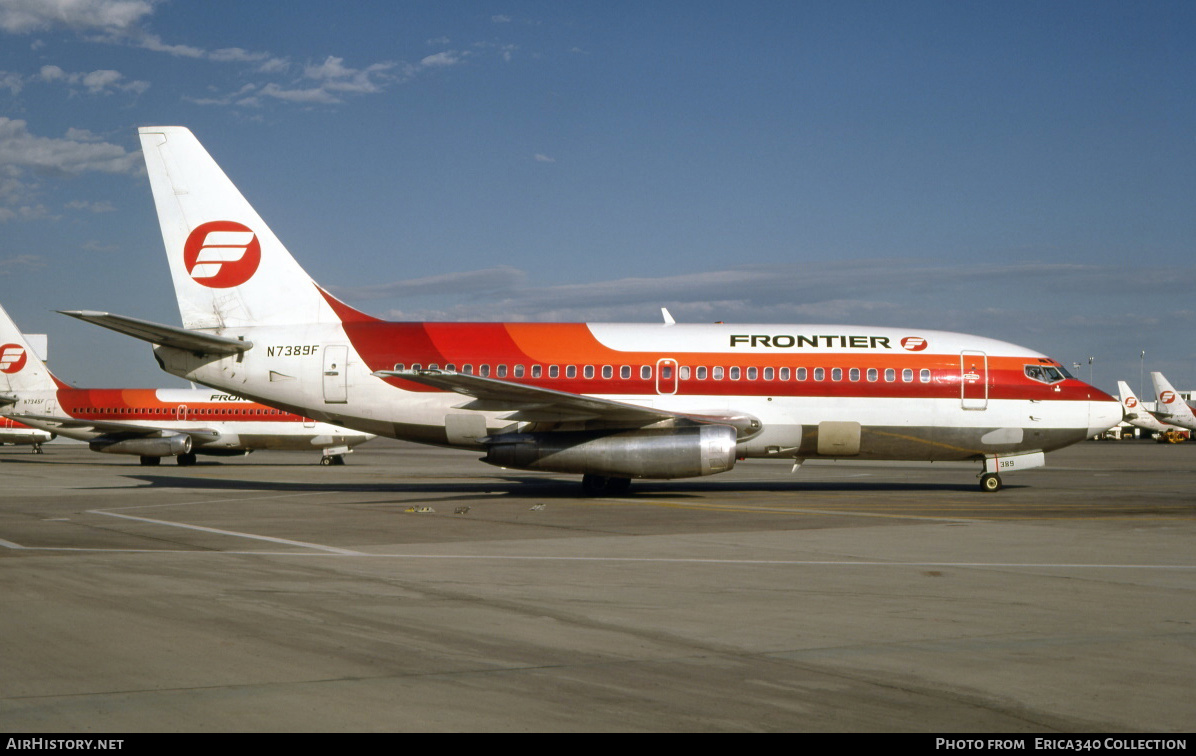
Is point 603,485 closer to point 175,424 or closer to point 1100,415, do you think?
point 1100,415

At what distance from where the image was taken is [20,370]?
50.6 m

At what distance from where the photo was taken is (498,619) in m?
8.95

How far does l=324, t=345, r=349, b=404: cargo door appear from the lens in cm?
2475

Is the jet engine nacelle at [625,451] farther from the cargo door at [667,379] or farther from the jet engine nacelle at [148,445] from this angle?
the jet engine nacelle at [148,445]

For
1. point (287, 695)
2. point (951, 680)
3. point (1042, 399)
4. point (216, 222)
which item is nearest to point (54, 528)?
point (216, 222)

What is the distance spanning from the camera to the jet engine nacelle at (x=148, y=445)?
Answer: 44.9 metres

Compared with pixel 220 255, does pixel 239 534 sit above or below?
below

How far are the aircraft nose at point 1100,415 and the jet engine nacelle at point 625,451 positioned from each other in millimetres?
9238

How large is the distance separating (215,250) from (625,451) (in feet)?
38.3

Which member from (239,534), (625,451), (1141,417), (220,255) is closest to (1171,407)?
(1141,417)

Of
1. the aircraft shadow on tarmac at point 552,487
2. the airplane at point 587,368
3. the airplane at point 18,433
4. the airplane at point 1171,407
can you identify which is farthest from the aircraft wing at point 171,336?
the airplane at point 1171,407

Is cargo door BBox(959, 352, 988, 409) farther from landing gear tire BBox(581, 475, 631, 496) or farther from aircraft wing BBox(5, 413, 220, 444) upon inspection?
aircraft wing BBox(5, 413, 220, 444)

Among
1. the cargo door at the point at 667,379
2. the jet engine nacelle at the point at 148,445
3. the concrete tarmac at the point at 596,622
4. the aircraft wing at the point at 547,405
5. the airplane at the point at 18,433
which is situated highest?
the cargo door at the point at 667,379

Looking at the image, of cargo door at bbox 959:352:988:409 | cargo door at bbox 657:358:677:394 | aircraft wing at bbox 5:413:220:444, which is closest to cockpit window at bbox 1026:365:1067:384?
cargo door at bbox 959:352:988:409
